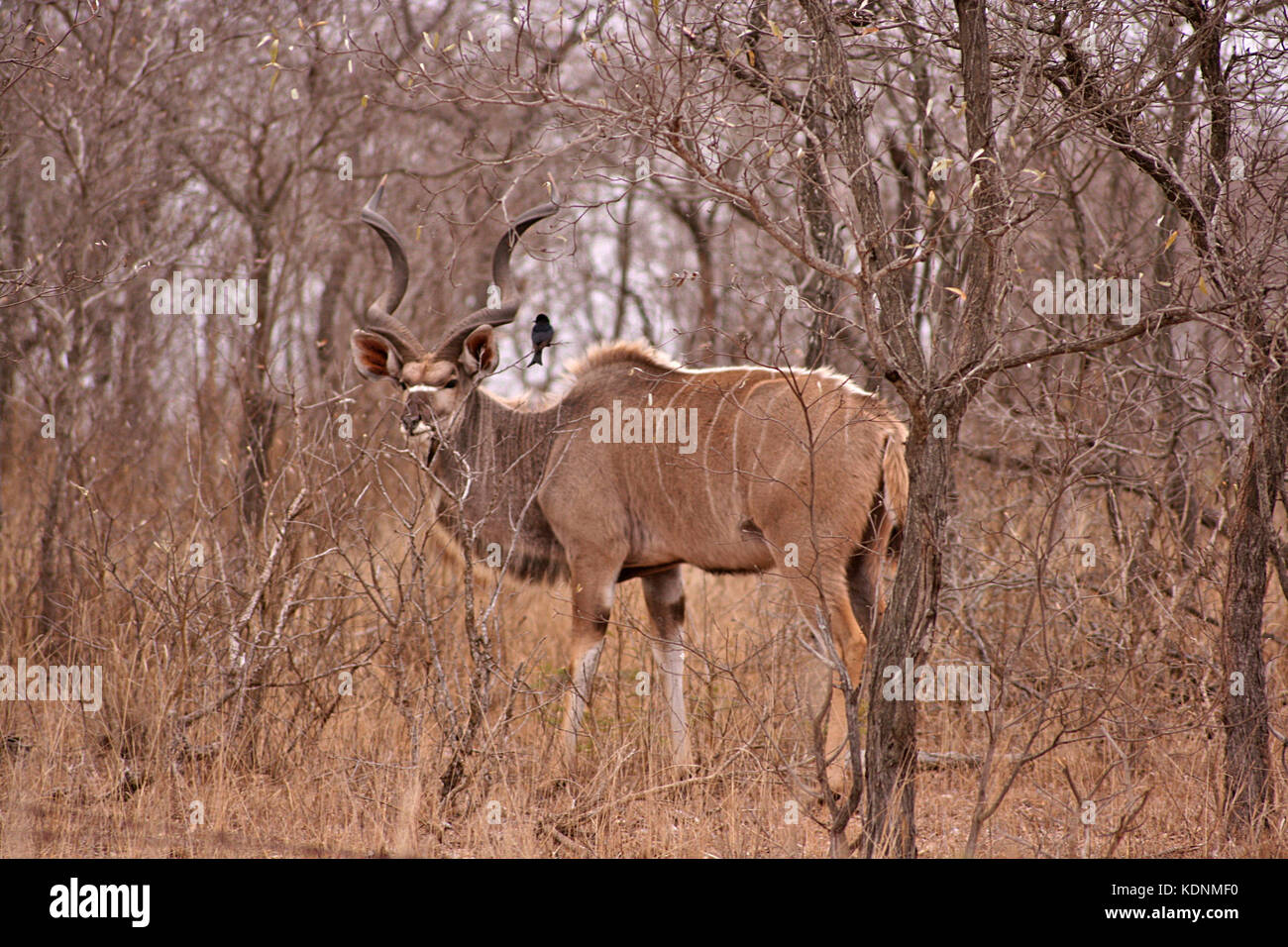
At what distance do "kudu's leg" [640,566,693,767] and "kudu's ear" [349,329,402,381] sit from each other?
1.68m

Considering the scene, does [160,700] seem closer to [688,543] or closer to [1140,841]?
[688,543]

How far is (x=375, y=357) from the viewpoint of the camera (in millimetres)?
6297

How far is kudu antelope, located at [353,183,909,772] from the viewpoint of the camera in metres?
5.40

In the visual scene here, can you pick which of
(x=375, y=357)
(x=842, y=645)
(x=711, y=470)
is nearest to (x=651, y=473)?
(x=711, y=470)

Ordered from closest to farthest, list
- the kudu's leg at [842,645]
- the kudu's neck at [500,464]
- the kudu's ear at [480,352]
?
the kudu's leg at [842,645] → the kudu's ear at [480,352] → the kudu's neck at [500,464]

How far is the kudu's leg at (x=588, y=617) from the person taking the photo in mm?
5738

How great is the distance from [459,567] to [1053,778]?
10.7 ft

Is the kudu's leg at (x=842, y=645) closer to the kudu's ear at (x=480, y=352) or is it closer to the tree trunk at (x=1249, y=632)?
the tree trunk at (x=1249, y=632)

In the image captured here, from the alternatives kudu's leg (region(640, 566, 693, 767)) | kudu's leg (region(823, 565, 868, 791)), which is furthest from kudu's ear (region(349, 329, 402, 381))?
kudu's leg (region(823, 565, 868, 791))

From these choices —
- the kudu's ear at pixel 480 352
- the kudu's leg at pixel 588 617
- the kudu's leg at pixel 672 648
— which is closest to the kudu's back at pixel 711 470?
the kudu's leg at pixel 588 617

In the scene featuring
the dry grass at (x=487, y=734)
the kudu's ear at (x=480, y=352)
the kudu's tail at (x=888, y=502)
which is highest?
the kudu's ear at (x=480, y=352)

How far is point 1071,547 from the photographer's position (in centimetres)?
557

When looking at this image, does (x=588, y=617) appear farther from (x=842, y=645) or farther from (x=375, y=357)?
(x=375, y=357)

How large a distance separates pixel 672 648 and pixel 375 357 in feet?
6.99
